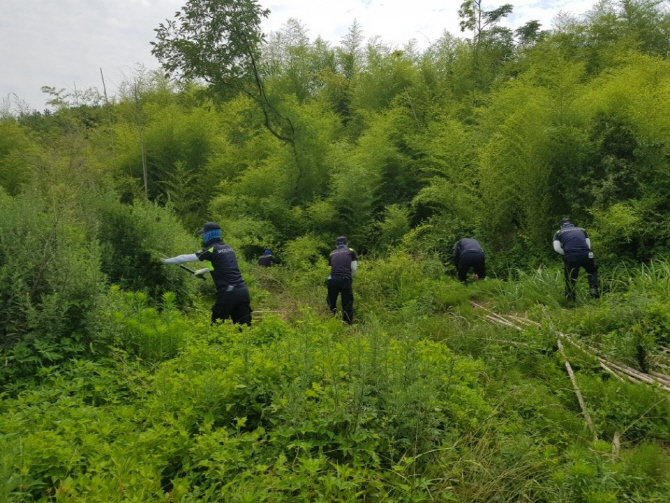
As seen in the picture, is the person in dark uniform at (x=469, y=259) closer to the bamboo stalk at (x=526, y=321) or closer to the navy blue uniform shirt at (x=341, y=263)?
the bamboo stalk at (x=526, y=321)

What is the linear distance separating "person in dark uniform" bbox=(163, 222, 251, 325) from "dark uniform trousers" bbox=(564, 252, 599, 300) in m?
4.58

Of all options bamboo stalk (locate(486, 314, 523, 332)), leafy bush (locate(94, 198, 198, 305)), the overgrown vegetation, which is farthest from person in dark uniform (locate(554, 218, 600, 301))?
leafy bush (locate(94, 198, 198, 305))

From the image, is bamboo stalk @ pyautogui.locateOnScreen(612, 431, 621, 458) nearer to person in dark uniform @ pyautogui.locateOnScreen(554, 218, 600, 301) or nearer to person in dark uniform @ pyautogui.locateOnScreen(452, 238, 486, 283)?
person in dark uniform @ pyautogui.locateOnScreen(554, 218, 600, 301)

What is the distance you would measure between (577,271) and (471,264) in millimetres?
1669

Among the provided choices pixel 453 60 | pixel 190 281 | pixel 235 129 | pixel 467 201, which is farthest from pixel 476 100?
pixel 190 281

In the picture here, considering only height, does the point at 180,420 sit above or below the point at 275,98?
below

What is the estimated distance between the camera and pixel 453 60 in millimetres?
13367

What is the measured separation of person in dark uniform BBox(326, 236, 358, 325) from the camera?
20.1 feet

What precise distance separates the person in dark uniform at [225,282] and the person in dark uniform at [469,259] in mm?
4094

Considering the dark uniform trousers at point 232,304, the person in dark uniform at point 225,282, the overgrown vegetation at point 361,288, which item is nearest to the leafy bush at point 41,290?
the overgrown vegetation at point 361,288

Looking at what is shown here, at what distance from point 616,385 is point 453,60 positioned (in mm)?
12351

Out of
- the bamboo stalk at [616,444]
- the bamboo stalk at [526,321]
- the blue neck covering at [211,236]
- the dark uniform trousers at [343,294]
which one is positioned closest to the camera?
the bamboo stalk at [616,444]

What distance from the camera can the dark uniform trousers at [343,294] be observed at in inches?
241

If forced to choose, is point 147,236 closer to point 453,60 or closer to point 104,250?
point 104,250
